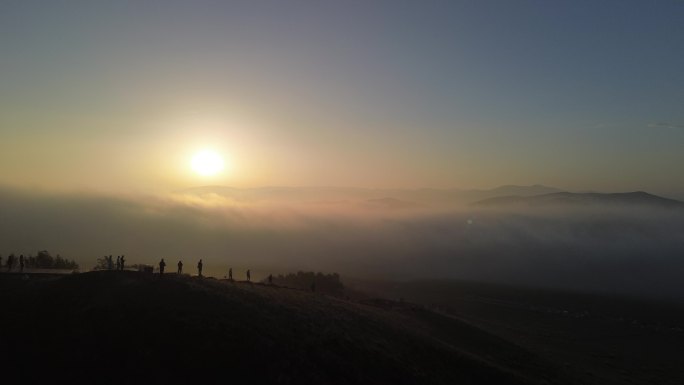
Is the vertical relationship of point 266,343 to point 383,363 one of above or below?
above

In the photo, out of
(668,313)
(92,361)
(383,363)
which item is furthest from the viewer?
(668,313)

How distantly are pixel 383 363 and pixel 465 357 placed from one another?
12425 millimetres

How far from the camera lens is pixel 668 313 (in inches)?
5576

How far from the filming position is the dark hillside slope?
29453mm

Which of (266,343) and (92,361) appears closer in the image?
(92,361)

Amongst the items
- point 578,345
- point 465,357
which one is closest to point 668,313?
point 578,345

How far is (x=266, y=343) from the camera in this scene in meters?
32.7

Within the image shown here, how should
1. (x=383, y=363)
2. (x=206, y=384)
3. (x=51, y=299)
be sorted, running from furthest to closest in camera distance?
(x=51, y=299)
(x=383, y=363)
(x=206, y=384)

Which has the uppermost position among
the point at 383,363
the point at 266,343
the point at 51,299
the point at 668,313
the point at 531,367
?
the point at 51,299

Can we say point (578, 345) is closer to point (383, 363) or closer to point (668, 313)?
point (383, 363)

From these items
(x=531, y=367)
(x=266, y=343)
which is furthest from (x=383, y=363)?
(x=531, y=367)

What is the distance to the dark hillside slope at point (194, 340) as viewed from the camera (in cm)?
2945

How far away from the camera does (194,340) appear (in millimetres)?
31688

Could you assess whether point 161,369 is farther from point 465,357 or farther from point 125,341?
point 465,357
